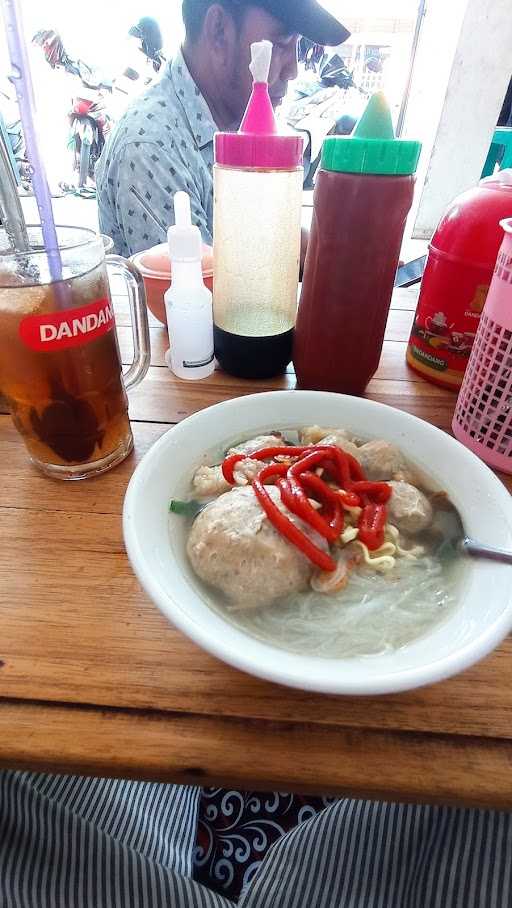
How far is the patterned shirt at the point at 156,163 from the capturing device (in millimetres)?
1782

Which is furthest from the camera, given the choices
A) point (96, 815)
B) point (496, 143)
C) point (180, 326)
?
point (496, 143)

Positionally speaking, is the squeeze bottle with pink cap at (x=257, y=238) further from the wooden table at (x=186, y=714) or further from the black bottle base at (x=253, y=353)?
the wooden table at (x=186, y=714)

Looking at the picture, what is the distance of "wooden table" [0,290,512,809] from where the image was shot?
46 centimetres

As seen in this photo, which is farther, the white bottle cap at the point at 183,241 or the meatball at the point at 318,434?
the white bottle cap at the point at 183,241

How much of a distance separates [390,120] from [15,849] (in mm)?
1138

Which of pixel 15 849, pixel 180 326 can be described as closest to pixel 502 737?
pixel 15 849

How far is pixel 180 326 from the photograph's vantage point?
97 centimetres

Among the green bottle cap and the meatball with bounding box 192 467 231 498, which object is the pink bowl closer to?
the green bottle cap

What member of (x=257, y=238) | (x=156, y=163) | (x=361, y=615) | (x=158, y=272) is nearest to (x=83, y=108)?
(x=156, y=163)

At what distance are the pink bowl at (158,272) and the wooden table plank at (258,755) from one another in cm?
86

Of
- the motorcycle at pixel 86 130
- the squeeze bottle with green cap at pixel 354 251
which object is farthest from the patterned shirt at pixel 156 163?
the motorcycle at pixel 86 130

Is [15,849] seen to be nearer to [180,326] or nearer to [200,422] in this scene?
[200,422]

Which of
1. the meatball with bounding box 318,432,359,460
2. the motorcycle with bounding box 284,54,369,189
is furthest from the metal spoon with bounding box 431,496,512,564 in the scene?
the motorcycle with bounding box 284,54,369,189

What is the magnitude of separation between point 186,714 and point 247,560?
16 centimetres
